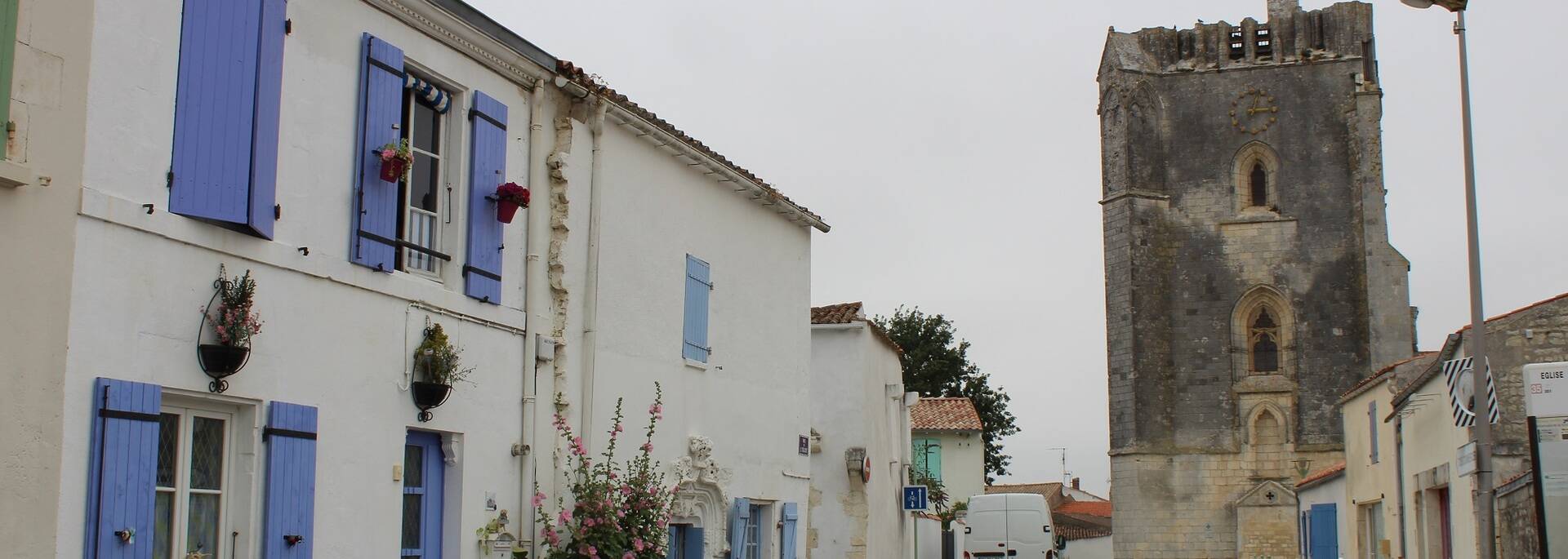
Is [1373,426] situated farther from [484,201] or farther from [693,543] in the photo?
[484,201]

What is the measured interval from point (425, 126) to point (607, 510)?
3.14 metres

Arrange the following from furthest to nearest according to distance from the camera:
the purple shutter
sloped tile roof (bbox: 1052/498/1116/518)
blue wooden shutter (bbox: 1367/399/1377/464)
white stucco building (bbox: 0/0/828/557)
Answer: sloped tile roof (bbox: 1052/498/1116/518), blue wooden shutter (bbox: 1367/399/1377/464), the purple shutter, white stucco building (bbox: 0/0/828/557)

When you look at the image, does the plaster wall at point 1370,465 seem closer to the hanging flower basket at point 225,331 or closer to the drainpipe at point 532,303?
the drainpipe at point 532,303

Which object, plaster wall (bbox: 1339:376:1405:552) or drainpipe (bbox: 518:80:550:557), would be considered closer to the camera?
drainpipe (bbox: 518:80:550:557)

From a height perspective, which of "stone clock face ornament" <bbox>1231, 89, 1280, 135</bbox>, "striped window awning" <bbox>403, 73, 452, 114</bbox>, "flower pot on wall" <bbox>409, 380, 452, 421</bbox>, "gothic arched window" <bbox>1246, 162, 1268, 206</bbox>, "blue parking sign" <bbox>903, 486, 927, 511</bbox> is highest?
A: "stone clock face ornament" <bbox>1231, 89, 1280, 135</bbox>

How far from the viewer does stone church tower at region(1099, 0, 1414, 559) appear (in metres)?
34.2

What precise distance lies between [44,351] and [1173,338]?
103ft

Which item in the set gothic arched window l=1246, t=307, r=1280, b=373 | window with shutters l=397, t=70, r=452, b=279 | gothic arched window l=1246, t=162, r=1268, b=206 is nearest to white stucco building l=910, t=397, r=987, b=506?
gothic arched window l=1246, t=307, r=1280, b=373

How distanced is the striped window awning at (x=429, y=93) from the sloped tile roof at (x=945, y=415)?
35282 millimetres

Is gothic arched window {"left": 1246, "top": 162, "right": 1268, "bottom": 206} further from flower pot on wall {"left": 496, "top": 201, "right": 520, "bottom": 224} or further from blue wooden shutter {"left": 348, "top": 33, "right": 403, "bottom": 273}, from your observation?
blue wooden shutter {"left": 348, "top": 33, "right": 403, "bottom": 273}

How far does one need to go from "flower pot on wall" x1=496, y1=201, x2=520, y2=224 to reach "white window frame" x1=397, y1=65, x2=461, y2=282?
0.36m

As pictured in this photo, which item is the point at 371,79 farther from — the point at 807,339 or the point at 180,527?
the point at 807,339

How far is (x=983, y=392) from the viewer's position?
5862 cm

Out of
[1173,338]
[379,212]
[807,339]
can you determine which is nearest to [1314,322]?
[1173,338]
